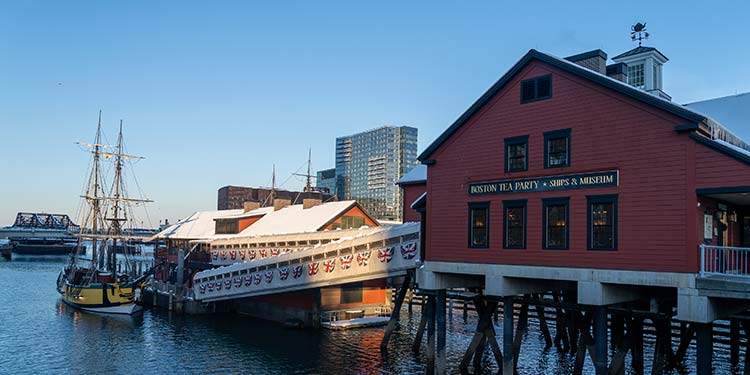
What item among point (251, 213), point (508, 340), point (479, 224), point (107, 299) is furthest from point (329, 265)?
point (251, 213)

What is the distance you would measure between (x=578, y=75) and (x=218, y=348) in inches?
1066

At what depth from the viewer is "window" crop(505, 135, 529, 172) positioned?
2405cm

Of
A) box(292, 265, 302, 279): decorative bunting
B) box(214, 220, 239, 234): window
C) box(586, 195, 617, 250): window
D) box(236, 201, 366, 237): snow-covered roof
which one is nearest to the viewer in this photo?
box(586, 195, 617, 250): window

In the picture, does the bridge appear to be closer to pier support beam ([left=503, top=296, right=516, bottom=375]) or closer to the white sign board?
pier support beam ([left=503, top=296, right=516, bottom=375])

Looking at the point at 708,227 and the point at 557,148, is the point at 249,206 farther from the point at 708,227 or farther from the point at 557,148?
the point at 708,227

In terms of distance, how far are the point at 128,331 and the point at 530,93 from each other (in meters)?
35.5

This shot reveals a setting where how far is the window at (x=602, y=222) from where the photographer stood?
21188mm

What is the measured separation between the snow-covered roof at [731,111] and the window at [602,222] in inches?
448

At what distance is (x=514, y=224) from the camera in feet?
79.4

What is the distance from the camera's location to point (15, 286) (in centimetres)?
8469

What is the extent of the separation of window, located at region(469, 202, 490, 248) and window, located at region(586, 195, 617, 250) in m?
4.47

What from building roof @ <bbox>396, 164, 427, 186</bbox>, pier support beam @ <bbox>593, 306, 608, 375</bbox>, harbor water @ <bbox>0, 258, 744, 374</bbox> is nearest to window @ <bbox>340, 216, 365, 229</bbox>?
harbor water @ <bbox>0, 258, 744, 374</bbox>

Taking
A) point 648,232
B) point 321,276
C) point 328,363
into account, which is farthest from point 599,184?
point 321,276

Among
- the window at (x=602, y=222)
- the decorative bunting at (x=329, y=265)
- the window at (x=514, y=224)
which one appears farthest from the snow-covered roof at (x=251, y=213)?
the window at (x=602, y=222)
